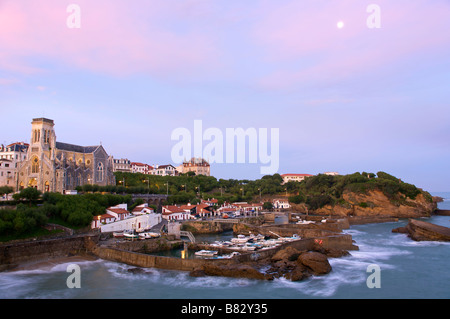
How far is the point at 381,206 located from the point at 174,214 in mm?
49602

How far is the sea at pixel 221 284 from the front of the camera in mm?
19781

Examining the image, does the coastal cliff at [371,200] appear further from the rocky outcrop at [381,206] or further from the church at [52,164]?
the church at [52,164]

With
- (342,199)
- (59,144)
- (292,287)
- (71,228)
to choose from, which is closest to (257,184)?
(342,199)

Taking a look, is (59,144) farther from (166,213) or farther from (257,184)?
(257,184)

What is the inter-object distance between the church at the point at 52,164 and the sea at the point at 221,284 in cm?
2796

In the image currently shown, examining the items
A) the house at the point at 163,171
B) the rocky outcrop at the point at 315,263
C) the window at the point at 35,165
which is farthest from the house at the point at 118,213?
the house at the point at 163,171

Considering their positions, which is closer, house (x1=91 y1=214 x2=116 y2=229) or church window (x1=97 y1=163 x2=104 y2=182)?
house (x1=91 y1=214 x2=116 y2=229)

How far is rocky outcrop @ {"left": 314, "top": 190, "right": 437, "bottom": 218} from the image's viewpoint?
2788 inches

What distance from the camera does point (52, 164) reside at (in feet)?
160

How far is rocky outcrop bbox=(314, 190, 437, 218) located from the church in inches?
2189

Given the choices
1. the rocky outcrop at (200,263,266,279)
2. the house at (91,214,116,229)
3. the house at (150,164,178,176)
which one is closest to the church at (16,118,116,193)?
the house at (91,214,116,229)

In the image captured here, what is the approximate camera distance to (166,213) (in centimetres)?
4741

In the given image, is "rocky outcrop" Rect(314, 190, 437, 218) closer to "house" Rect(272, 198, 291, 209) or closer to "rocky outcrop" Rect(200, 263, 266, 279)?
"house" Rect(272, 198, 291, 209)

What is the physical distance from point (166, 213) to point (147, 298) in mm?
28261
